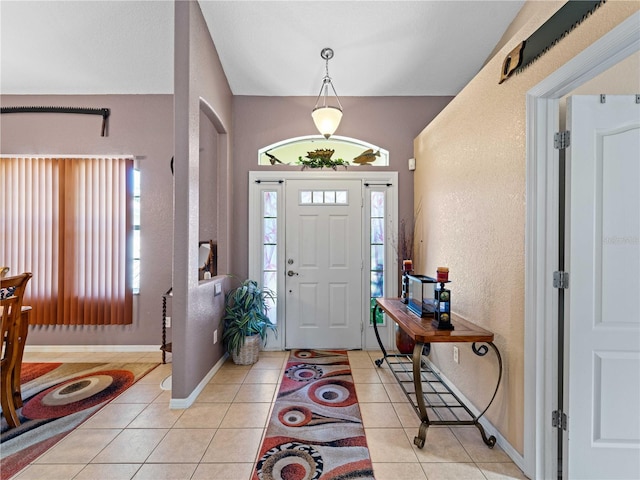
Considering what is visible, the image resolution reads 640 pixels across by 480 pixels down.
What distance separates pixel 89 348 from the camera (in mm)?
3750

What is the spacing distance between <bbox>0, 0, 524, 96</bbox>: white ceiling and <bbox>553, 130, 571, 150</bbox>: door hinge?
1898mm

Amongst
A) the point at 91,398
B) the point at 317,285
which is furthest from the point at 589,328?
the point at 91,398

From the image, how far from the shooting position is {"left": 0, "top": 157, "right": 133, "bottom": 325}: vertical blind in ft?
12.1

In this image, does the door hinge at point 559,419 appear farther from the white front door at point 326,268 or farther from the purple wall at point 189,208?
the purple wall at point 189,208

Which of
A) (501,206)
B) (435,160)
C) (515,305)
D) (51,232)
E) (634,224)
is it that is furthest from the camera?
(51,232)

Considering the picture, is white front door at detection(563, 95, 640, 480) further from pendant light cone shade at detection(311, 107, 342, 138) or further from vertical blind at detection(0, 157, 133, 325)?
vertical blind at detection(0, 157, 133, 325)

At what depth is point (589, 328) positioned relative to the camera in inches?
63.4

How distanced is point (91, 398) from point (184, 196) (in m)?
1.92

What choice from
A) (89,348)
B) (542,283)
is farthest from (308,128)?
(89,348)

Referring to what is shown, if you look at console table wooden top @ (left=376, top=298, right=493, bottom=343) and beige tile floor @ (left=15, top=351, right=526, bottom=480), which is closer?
beige tile floor @ (left=15, top=351, right=526, bottom=480)

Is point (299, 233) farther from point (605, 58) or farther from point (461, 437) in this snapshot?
point (605, 58)

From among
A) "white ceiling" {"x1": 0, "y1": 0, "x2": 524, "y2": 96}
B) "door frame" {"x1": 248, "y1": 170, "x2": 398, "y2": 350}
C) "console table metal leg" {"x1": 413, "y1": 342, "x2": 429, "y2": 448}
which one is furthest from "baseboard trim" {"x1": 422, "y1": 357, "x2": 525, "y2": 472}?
"white ceiling" {"x1": 0, "y1": 0, "x2": 524, "y2": 96}

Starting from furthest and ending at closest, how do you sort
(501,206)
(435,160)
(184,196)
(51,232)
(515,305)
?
(51,232) < (435,160) < (184,196) < (501,206) < (515,305)

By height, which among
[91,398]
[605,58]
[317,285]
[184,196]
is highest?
[605,58]
